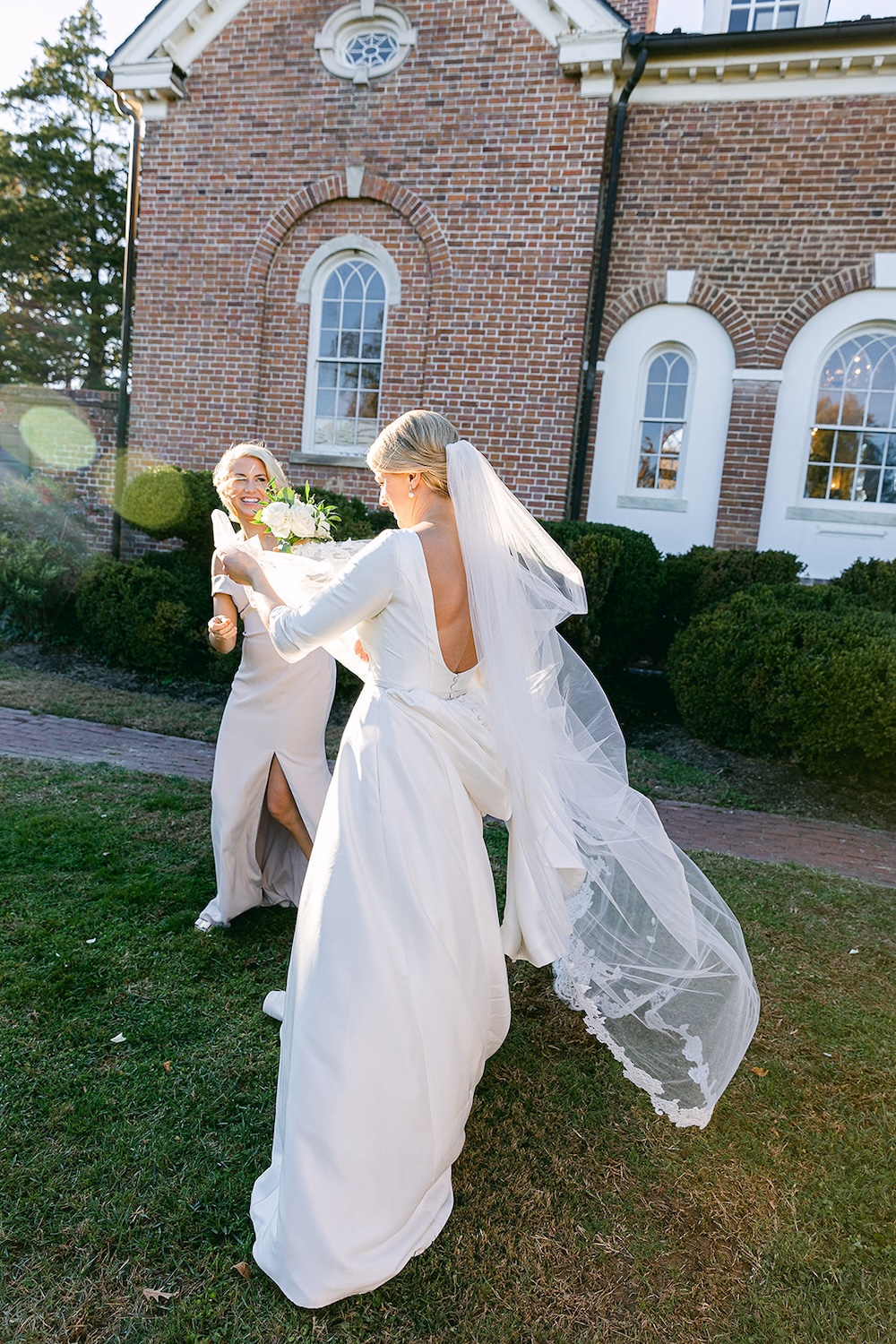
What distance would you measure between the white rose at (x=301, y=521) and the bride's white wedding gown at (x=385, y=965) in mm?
817

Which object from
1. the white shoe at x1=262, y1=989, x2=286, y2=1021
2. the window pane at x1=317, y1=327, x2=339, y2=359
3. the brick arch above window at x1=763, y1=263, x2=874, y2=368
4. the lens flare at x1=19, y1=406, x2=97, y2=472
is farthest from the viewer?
the lens flare at x1=19, y1=406, x2=97, y2=472

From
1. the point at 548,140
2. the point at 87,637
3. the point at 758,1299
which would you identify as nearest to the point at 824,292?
the point at 548,140

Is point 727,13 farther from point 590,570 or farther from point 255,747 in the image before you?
point 255,747

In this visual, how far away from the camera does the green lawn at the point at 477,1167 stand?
2309mm

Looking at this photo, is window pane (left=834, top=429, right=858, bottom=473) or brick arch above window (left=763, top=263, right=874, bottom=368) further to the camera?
window pane (left=834, top=429, right=858, bottom=473)

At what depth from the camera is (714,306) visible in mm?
10328

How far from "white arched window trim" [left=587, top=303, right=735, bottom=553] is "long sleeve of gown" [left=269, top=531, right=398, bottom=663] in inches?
339

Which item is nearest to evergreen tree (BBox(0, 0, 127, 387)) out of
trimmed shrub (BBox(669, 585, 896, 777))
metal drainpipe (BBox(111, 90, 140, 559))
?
metal drainpipe (BBox(111, 90, 140, 559))

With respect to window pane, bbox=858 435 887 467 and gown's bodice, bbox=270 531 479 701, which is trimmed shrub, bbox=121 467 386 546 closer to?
window pane, bbox=858 435 887 467

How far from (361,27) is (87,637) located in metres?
8.33

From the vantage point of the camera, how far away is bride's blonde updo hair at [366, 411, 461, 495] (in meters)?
2.80

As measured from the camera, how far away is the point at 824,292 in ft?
32.9

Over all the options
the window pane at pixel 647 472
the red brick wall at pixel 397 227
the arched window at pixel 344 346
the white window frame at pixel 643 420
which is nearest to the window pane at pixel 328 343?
the arched window at pixel 344 346

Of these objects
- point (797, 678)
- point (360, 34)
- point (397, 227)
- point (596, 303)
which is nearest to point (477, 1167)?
point (797, 678)
